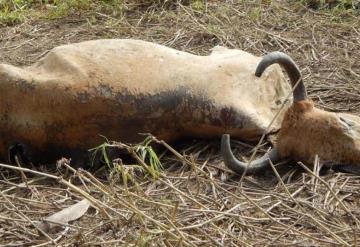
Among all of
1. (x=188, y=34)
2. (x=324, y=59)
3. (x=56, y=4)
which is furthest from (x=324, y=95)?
(x=56, y=4)

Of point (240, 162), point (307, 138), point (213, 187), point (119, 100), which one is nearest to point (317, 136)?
point (307, 138)

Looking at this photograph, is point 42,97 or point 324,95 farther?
point 324,95

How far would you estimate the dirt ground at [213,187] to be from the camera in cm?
327

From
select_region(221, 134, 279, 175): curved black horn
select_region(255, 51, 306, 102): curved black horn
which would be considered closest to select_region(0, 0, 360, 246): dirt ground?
select_region(221, 134, 279, 175): curved black horn

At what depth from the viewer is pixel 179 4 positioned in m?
6.55

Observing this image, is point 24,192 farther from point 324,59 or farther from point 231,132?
point 324,59

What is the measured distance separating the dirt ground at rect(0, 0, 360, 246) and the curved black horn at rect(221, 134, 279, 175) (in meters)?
0.06

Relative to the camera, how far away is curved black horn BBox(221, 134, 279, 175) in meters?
3.92

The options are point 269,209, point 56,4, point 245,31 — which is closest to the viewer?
point 269,209

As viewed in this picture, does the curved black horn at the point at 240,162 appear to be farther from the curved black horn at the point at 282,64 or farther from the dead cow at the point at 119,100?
the curved black horn at the point at 282,64

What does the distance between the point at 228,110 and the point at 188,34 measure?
1922mm

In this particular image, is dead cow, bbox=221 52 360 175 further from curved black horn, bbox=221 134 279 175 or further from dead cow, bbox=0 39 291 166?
dead cow, bbox=0 39 291 166

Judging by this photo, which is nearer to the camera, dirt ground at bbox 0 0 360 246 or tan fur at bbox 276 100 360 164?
dirt ground at bbox 0 0 360 246

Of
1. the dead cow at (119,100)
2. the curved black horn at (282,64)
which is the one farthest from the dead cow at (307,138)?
the dead cow at (119,100)
